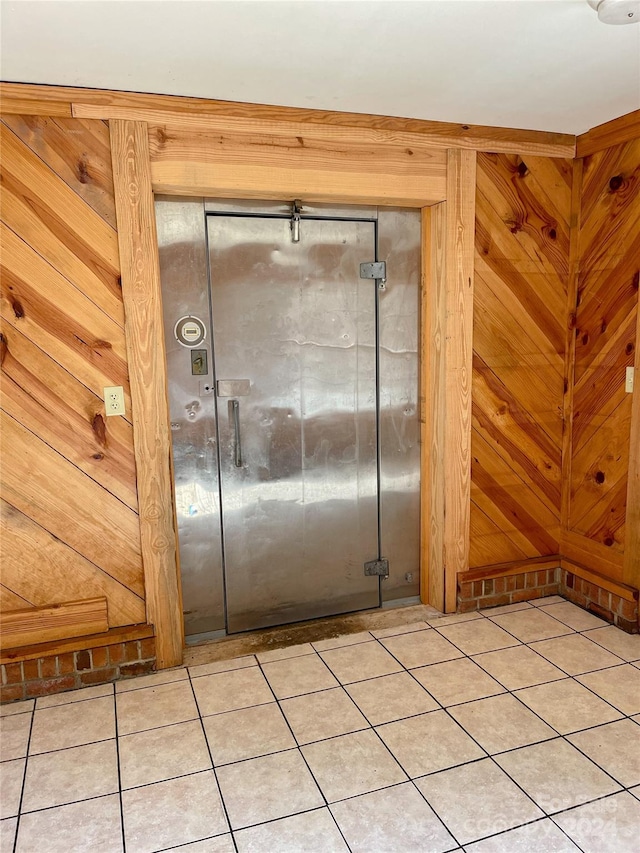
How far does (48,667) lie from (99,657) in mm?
213

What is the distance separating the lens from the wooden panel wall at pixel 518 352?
3189 millimetres

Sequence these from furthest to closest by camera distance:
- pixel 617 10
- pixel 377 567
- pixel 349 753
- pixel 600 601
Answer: pixel 377 567 < pixel 600 601 < pixel 349 753 < pixel 617 10

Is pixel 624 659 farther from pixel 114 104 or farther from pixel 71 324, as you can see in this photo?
pixel 114 104

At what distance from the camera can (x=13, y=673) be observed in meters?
2.60

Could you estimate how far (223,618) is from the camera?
3.12 metres

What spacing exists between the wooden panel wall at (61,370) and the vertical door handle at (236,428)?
541mm

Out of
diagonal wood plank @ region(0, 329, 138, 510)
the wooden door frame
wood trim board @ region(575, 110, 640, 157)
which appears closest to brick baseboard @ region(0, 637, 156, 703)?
the wooden door frame

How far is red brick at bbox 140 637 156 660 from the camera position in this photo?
2785mm

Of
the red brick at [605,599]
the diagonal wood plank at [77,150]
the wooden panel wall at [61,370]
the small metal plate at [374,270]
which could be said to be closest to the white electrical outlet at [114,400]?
the wooden panel wall at [61,370]

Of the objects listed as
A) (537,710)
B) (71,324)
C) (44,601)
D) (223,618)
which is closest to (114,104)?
(71,324)

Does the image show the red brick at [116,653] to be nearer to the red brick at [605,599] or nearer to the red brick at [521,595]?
the red brick at [521,595]

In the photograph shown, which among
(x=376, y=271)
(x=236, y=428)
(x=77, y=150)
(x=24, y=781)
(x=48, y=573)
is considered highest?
(x=77, y=150)

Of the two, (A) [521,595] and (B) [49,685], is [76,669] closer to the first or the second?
(B) [49,685]

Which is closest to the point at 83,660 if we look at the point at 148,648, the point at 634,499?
the point at 148,648
